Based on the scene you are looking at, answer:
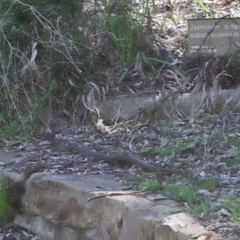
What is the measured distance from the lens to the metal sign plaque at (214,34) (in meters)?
6.83

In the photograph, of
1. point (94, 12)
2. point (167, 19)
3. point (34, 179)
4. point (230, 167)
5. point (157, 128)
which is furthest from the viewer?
point (167, 19)

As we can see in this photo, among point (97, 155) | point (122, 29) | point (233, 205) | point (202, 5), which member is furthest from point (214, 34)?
→ point (233, 205)

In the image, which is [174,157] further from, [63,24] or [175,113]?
[63,24]

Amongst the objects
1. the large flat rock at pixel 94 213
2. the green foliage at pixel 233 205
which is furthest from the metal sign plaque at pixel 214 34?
the green foliage at pixel 233 205

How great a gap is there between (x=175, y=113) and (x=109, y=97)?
0.79 metres

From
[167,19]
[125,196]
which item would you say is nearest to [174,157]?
[125,196]

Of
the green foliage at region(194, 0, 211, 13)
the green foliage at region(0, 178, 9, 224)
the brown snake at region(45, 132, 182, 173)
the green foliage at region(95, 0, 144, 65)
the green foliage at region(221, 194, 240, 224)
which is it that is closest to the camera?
the green foliage at region(221, 194, 240, 224)

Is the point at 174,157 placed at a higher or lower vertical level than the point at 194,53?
lower

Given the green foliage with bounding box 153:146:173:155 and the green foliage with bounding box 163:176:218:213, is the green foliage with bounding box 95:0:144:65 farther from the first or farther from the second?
the green foliage with bounding box 163:176:218:213

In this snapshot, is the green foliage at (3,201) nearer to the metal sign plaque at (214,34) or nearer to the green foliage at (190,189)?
the green foliage at (190,189)

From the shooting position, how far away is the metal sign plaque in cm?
683

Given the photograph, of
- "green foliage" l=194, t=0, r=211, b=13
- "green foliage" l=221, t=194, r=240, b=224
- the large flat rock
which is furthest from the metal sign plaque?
"green foliage" l=221, t=194, r=240, b=224

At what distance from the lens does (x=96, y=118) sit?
6.18 metres

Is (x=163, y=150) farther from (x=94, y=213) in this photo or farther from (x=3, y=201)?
(x=3, y=201)
